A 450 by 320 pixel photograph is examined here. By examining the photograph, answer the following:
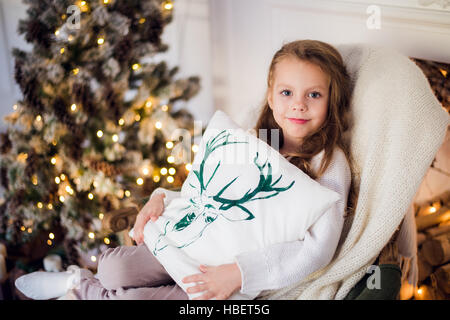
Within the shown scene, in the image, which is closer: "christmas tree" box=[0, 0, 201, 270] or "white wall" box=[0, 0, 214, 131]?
"christmas tree" box=[0, 0, 201, 270]

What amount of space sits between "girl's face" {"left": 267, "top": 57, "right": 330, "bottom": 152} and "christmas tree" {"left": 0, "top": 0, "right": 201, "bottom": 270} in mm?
515

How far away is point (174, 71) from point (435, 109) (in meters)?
0.89

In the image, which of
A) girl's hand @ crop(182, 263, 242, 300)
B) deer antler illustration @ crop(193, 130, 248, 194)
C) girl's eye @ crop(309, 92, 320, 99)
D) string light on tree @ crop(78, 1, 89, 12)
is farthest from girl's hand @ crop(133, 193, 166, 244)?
string light on tree @ crop(78, 1, 89, 12)

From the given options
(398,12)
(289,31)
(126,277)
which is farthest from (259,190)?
(289,31)

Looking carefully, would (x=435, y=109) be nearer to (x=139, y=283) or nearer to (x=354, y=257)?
(x=354, y=257)

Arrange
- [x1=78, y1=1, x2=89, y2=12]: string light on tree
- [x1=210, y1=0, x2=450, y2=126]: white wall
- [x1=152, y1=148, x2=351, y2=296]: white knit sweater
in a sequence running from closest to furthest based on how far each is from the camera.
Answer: [x1=152, y1=148, x2=351, y2=296]: white knit sweater, [x1=210, y1=0, x2=450, y2=126]: white wall, [x1=78, y1=1, x2=89, y2=12]: string light on tree

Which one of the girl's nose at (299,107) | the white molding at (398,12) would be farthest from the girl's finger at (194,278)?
the white molding at (398,12)

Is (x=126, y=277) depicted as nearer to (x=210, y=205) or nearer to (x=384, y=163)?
(x=210, y=205)

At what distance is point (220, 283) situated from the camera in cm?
84

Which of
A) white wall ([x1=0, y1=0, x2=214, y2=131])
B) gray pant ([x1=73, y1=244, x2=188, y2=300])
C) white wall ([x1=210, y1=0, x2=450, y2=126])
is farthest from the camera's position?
white wall ([x1=0, y1=0, x2=214, y2=131])

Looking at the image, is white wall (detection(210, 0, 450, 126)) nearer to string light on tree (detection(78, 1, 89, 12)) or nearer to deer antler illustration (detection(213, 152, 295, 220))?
deer antler illustration (detection(213, 152, 295, 220))

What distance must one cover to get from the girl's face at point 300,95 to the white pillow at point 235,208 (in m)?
0.14

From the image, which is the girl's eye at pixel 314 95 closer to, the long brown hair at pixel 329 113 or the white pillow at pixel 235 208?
the long brown hair at pixel 329 113

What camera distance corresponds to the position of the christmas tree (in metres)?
1.27
